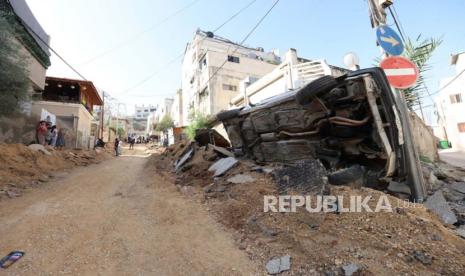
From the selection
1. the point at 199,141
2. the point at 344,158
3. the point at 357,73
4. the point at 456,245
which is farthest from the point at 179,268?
the point at 199,141

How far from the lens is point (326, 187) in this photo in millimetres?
3205

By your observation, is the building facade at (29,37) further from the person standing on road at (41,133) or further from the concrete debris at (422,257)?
the concrete debris at (422,257)

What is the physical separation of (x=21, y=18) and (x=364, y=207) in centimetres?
1462

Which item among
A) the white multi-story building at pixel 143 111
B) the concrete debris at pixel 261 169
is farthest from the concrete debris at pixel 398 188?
the white multi-story building at pixel 143 111

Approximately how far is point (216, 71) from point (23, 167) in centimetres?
1724

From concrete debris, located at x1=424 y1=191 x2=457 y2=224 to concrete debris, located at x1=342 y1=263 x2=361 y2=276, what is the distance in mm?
1811

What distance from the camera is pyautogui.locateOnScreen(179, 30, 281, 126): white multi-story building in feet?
71.2

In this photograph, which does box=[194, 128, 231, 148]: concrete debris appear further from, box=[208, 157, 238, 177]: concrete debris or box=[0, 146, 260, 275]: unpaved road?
box=[0, 146, 260, 275]: unpaved road

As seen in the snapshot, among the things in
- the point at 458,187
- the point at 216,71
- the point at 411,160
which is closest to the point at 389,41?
the point at 411,160

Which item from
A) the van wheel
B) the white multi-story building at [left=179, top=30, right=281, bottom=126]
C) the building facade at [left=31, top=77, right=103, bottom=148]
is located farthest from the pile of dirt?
the white multi-story building at [left=179, top=30, right=281, bottom=126]

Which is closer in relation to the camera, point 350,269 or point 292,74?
point 350,269

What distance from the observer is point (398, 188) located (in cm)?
354

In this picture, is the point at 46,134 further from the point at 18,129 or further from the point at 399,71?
the point at 399,71

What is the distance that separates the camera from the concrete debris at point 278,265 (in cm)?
226
